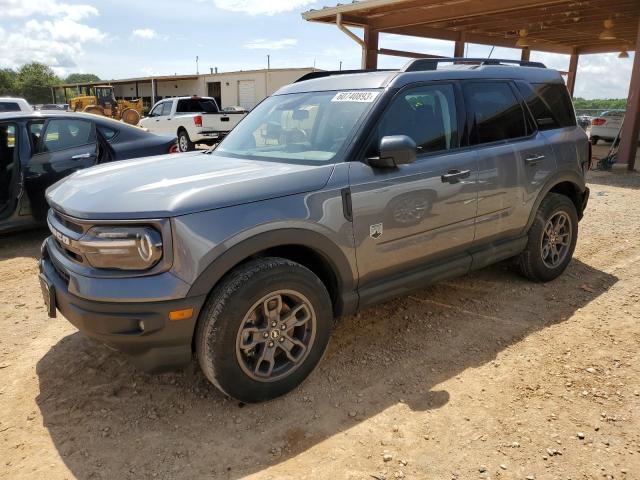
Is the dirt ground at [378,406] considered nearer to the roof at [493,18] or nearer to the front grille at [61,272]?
the front grille at [61,272]

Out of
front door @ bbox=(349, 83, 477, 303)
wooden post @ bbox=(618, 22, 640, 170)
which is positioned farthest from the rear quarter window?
wooden post @ bbox=(618, 22, 640, 170)

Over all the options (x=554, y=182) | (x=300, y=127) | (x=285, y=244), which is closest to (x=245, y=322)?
(x=285, y=244)

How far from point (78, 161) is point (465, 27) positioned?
14725mm

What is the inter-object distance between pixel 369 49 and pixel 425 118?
12.9m

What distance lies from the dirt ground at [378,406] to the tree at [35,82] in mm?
71829

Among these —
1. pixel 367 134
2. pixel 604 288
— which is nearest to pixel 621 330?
pixel 604 288

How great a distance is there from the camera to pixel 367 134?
10.6 ft

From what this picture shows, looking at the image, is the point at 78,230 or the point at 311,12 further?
the point at 311,12

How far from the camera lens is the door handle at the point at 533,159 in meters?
4.22

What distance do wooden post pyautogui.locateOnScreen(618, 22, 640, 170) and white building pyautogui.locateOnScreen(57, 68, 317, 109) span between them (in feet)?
54.9

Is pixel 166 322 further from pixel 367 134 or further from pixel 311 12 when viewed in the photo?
pixel 311 12

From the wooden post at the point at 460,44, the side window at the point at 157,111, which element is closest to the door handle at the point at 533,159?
the wooden post at the point at 460,44

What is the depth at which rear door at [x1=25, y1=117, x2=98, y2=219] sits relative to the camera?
570 centimetres

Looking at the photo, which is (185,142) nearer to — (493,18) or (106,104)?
(493,18)
